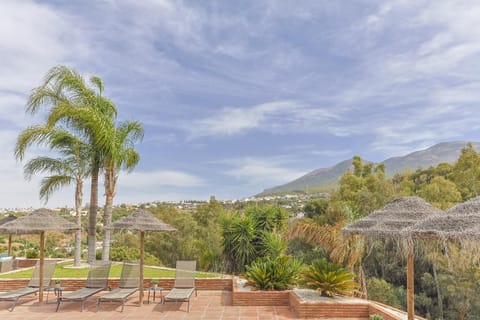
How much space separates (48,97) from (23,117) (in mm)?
1342

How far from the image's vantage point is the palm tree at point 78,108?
1245 cm

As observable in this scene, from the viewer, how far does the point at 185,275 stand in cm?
889

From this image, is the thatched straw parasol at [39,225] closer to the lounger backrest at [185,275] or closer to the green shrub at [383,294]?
the lounger backrest at [185,275]

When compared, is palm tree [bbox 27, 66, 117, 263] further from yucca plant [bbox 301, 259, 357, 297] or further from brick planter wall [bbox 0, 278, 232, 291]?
yucca plant [bbox 301, 259, 357, 297]

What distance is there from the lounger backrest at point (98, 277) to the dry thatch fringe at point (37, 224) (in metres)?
1.27

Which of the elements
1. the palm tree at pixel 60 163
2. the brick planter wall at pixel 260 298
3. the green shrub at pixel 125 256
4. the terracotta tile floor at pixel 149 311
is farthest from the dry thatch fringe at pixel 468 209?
the green shrub at pixel 125 256

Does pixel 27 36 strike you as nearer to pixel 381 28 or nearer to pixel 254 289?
pixel 254 289

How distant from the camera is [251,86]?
63.3 feet

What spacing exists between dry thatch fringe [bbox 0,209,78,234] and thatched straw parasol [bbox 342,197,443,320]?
6.78m

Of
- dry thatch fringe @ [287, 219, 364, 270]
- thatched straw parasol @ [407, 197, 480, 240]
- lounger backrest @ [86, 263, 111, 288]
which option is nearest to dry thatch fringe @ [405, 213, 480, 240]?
thatched straw parasol @ [407, 197, 480, 240]

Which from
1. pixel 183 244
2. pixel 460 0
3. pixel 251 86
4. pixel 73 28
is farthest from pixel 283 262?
pixel 183 244

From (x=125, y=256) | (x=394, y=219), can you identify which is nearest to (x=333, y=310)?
(x=394, y=219)

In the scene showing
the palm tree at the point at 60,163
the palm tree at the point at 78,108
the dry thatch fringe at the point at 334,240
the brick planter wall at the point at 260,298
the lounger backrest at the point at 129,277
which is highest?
the palm tree at the point at 78,108

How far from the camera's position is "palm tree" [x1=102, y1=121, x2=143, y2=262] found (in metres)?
13.0
